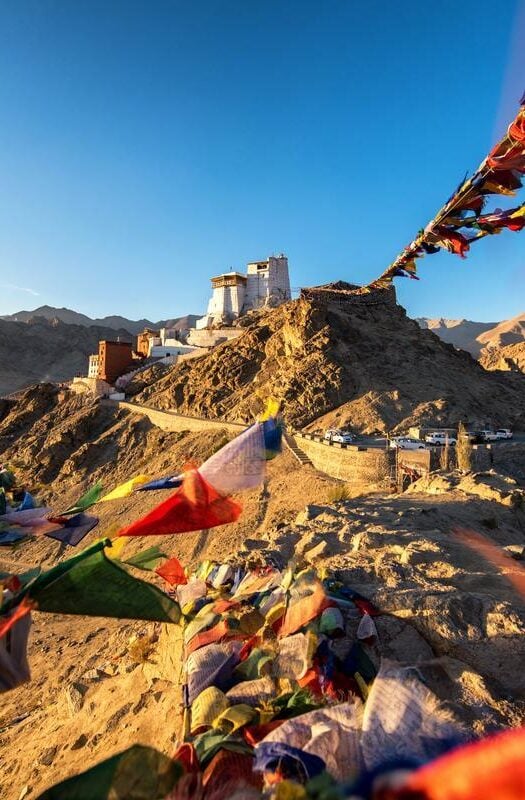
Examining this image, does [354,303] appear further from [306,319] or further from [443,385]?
[443,385]

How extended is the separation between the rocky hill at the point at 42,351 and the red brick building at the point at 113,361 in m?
45.4

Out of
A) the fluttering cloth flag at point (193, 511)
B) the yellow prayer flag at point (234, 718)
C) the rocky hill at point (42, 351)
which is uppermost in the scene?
the rocky hill at point (42, 351)

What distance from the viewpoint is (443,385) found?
30.6m

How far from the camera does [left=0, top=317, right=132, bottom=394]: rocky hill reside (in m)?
88.8

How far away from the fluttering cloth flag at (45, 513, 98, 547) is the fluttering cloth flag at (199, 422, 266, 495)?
8.31 feet

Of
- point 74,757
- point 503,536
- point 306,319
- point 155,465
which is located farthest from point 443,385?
point 74,757

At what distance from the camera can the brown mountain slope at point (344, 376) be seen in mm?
Result: 28250

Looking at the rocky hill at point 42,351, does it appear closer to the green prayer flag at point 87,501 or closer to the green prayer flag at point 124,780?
the green prayer flag at point 87,501

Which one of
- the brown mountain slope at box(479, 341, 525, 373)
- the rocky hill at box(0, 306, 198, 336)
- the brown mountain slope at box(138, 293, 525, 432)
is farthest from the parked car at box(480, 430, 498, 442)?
the rocky hill at box(0, 306, 198, 336)

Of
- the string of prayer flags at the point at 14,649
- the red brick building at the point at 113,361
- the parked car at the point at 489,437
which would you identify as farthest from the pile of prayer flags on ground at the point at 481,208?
the red brick building at the point at 113,361

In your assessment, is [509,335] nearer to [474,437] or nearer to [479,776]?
[474,437]

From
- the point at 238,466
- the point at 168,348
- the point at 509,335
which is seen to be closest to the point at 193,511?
the point at 238,466

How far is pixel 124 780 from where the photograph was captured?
234 centimetres

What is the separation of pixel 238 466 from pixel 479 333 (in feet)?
549
